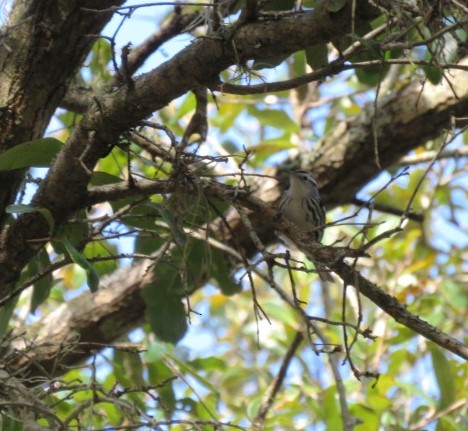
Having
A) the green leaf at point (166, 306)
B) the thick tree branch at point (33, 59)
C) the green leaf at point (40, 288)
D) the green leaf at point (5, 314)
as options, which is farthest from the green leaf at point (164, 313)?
the thick tree branch at point (33, 59)

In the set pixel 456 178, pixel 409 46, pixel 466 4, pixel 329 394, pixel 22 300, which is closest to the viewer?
pixel 409 46

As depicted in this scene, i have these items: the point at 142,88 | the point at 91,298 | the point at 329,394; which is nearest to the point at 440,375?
the point at 329,394

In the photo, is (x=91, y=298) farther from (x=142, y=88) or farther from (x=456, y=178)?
(x=456, y=178)

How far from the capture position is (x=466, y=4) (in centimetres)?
218

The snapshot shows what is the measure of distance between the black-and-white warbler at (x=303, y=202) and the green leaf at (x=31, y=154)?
1.82 metres

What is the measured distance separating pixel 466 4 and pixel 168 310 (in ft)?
6.30

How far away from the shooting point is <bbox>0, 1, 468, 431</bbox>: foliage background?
7.10ft

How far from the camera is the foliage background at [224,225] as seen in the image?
216 cm

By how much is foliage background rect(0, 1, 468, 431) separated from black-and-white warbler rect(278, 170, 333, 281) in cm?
8

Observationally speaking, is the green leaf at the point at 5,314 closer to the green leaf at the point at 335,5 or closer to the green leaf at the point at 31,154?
the green leaf at the point at 31,154

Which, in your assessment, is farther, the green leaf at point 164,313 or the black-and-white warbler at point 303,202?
the black-and-white warbler at point 303,202

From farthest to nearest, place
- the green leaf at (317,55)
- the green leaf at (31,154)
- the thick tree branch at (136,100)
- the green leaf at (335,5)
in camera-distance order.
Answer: the green leaf at (317,55), the green leaf at (31,154), the thick tree branch at (136,100), the green leaf at (335,5)

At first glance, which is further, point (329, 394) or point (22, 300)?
point (22, 300)

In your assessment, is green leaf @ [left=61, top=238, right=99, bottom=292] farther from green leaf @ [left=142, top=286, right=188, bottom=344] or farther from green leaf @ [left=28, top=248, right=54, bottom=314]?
green leaf @ [left=142, top=286, right=188, bottom=344]
